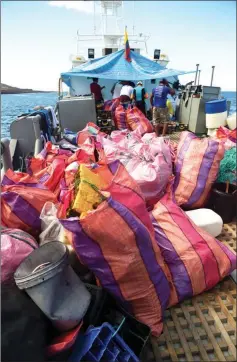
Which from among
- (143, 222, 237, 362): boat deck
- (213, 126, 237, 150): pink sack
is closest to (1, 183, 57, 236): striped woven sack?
(143, 222, 237, 362): boat deck

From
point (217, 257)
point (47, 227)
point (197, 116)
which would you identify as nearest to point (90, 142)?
point (47, 227)

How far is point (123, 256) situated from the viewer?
3.74 ft

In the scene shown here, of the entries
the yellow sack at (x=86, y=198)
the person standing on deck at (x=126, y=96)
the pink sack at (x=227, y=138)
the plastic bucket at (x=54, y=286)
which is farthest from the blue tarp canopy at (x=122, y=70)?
the plastic bucket at (x=54, y=286)

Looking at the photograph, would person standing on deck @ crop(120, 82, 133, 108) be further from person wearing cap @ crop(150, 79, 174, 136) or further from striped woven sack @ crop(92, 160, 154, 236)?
striped woven sack @ crop(92, 160, 154, 236)

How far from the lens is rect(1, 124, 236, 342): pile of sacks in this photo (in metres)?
1.13

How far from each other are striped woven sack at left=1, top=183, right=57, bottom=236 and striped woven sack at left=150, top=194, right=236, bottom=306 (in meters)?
0.71

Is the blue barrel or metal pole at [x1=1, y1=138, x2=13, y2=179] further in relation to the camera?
the blue barrel

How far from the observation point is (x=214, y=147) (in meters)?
2.04

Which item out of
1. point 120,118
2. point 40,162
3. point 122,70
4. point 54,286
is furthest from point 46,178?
point 122,70

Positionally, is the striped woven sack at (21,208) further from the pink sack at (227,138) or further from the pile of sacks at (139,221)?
the pink sack at (227,138)

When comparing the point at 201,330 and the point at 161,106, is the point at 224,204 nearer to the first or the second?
the point at 201,330

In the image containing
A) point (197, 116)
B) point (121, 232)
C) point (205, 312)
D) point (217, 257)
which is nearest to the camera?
point (121, 232)

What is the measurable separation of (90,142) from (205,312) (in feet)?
6.30

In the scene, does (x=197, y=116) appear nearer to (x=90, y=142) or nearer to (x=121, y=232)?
(x=90, y=142)
